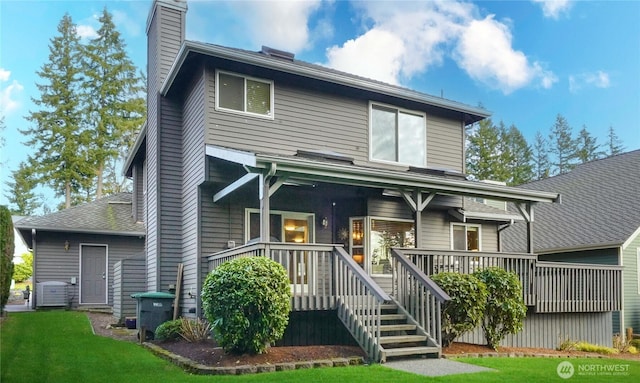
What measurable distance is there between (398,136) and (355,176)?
Answer: 389cm

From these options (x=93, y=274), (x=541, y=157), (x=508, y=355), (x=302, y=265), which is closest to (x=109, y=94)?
(x=93, y=274)

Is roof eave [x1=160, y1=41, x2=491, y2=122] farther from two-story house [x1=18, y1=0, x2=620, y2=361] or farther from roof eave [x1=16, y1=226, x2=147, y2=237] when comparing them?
roof eave [x1=16, y1=226, x2=147, y2=237]

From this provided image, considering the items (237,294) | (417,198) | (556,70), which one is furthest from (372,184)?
(556,70)

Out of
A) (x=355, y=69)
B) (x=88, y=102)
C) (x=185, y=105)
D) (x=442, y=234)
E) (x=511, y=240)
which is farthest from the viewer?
(x=88, y=102)

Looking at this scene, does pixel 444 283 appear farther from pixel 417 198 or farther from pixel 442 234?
pixel 442 234

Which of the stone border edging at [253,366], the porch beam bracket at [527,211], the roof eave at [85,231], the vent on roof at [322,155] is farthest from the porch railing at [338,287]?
the roof eave at [85,231]

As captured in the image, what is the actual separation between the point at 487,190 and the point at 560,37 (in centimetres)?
884

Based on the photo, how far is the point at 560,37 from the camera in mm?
17062

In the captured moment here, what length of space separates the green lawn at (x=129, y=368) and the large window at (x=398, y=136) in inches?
226

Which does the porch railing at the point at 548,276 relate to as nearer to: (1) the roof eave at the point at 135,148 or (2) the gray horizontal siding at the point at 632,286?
(2) the gray horizontal siding at the point at 632,286

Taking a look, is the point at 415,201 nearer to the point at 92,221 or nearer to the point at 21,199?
the point at 92,221

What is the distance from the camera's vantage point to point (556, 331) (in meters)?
12.0

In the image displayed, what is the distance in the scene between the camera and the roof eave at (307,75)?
10.0 metres

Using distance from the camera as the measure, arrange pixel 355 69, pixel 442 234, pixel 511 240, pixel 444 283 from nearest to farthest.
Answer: pixel 444 283 < pixel 442 234 < pixel 355 69 < pixel 511 240
